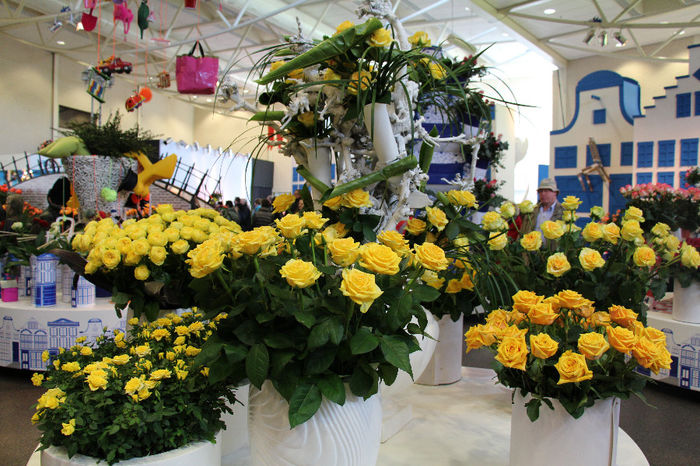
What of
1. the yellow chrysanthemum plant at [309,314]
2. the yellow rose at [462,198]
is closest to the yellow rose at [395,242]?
the yellow chrysanthemum plant at [309,314]

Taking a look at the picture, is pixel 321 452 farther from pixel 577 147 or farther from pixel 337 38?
pixel 577 147

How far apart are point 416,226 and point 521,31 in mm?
8766

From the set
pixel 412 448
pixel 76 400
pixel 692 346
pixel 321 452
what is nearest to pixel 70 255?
pixel 76 400

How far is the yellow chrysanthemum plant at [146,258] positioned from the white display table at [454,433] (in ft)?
1.09

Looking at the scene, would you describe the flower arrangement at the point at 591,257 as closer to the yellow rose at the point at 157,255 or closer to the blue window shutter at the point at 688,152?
the yellow rose at the point at 157,255

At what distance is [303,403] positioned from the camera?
79 cm

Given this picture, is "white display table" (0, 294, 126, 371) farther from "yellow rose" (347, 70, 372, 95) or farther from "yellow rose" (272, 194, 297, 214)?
"yellow rose" (347, 70, 372, 95)

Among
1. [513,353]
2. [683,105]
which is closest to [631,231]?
[513,353]

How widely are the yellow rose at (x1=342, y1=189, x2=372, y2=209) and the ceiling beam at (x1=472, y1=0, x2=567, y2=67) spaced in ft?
23.5

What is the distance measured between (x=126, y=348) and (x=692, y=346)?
310cm

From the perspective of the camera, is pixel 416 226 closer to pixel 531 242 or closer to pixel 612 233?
pixel 531 242

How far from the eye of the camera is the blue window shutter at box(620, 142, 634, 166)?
8.09 meters

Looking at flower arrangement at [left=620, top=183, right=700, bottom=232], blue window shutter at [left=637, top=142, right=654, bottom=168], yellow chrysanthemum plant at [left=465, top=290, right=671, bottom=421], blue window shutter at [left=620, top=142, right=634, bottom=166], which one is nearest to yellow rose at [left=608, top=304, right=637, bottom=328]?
yellow chrysanthemum plant at [left=465, top=290, right=671, bottom=421]

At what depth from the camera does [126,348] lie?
1.08 meters
